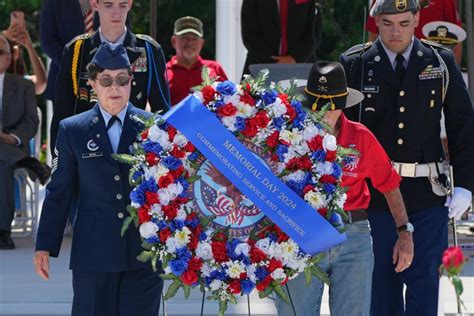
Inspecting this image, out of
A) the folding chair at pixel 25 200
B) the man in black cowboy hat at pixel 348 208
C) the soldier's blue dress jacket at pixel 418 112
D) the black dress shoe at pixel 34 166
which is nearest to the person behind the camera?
the man in black cowboy hat at pixel 348 208

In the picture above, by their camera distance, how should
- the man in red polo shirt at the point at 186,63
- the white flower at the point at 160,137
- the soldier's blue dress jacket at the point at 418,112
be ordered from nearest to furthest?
the white flower at the point at 160,137 < the soldier's blue dress jacket at the point at 418,112 < the man in red polo shirt at the point at 186,63

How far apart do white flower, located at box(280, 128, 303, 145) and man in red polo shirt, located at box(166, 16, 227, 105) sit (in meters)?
4.78

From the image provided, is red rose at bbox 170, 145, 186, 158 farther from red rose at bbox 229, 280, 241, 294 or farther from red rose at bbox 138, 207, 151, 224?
red rose at bbox 229, 280, 241, 294

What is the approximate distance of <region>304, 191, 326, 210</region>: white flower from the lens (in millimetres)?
5492

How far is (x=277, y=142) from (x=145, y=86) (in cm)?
195

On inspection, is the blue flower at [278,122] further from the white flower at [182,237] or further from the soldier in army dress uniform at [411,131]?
the soldier in army dress uniform at [411,131]

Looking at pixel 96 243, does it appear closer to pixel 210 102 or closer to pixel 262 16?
pixel 210 102

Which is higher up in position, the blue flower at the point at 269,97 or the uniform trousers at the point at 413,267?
the blue flower at the point at 269,97

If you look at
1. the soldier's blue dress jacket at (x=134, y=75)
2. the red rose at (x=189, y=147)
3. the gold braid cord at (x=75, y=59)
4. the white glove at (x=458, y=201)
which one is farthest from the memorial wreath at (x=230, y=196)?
the gold braid cord at (x=75, y=59)

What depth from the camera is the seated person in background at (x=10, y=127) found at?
35.8ft

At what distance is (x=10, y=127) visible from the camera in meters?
11.2

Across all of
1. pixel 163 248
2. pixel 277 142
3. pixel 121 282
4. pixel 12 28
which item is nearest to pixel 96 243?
pixel 121 282

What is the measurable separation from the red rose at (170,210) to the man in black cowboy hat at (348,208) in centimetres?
84

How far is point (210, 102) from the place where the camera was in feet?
18.1
